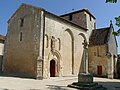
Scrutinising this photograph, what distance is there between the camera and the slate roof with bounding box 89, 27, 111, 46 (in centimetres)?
2641

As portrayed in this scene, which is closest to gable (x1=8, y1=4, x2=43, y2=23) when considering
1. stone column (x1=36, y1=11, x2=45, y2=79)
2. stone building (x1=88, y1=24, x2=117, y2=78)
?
stone column (x1=36, y1=11, x2=45, y2=79)

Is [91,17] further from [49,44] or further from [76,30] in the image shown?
[49,44]

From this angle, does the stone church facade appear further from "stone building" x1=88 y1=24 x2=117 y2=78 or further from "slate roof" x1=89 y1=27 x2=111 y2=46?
"slate roof" x1=89 y1=27 x2=111 y2=46

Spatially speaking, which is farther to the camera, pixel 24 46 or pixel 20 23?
pixel 20 23

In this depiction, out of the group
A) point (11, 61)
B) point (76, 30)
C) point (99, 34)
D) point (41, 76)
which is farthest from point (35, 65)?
point (99, 34)

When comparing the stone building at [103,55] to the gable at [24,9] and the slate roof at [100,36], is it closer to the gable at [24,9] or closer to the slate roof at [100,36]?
the slate roof at [100,36]

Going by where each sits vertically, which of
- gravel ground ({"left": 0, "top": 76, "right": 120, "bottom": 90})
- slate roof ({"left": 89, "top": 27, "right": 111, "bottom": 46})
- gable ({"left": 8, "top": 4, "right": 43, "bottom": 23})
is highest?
gable ({"left": 8, "top": 4, "right": 43, "bottom": 23})

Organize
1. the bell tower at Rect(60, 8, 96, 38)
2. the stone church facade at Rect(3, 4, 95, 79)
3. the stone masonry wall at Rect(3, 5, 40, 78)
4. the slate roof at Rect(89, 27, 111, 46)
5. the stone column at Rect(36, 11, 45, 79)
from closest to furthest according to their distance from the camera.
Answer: the stone column at Rect(36, 11, 45, 79) < the stone church facade at Rect(3, 4, 95, 79) < the stone masonry wall at Rect(3, 5, 40, 78) < the slate roof at Rect(89, 27, 111, 46) < the bell tower at Rect(60, 8, 96, 38)

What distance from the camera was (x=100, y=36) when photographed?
2773 centimetres

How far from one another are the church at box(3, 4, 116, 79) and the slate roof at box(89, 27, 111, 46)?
12.0ft

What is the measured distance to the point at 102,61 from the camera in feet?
84.5

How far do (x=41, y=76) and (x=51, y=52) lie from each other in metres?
3.32

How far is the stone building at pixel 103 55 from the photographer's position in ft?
81.8

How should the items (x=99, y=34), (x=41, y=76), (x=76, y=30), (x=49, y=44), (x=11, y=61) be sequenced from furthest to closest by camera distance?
1. (x=99, y=34)
2. (x=76, y=30)
3. (x=11, y=61)
4. (x=49, y=44)
5. (x=41, y=76)
